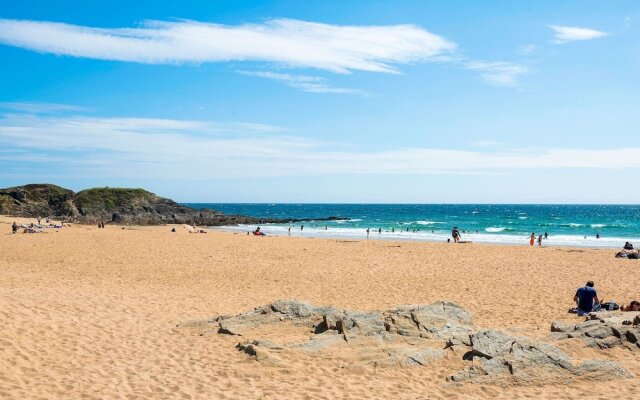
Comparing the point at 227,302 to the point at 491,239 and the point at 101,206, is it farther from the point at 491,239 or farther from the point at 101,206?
the point at 101,206

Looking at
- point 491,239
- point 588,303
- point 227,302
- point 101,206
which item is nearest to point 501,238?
point 491,239

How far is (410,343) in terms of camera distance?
35.9ft

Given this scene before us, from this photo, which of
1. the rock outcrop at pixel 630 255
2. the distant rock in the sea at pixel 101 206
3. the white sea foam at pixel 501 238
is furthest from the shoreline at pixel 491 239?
the distant rock in the sea at pixel 101 206

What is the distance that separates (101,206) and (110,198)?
10.8 ft

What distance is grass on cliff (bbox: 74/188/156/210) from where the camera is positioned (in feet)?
270

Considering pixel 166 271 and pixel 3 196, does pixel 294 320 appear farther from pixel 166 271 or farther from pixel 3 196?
pixel 3 196

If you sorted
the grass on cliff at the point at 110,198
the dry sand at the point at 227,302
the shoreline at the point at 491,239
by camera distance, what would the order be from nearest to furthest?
the dry sand at the point at 227,302 < the shoreline at the point at 491,239 < the grass on cliff at the point at 110,198

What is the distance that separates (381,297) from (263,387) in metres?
10.2

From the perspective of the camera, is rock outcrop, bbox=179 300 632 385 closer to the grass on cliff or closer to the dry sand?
the dry sand

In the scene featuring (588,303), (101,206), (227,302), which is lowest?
(227,302)

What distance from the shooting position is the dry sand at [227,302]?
888cm

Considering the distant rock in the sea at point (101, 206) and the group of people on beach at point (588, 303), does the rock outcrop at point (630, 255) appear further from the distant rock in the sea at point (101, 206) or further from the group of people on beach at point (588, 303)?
the distant rock in the sea at point (101, 206)

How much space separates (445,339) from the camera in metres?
11.2

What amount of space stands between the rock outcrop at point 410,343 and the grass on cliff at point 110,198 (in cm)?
7705
